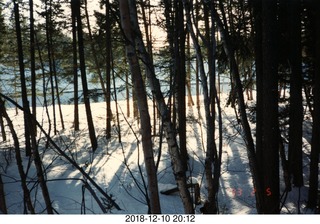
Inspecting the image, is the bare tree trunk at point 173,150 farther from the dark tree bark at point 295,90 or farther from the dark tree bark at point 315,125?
the dark tree bark at point 315,125

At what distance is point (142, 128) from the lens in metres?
2.10

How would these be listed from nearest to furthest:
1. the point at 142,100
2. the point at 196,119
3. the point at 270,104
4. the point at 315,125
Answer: the point at 142,100 → the point at 270,104 → the point at 315,125 → the point at 196,119

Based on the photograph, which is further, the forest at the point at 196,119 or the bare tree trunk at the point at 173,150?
the bare tree trunk at the point at 173,150

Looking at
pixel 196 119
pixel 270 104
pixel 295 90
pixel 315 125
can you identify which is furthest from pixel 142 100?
pixel 295 90

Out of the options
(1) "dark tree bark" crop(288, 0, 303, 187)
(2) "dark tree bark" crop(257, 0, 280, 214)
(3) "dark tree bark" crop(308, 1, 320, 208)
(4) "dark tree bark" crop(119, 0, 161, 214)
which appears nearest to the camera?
(4) "dark tree bark" crop(119, 0, 161, 214)

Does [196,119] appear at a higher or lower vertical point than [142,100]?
lower

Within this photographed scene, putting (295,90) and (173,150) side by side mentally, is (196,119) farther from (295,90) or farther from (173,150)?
(173,150)

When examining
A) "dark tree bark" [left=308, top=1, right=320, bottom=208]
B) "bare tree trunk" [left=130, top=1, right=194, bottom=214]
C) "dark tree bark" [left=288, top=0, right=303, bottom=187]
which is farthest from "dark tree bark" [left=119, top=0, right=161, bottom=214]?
"dark tree bark" [left=308, top=1, right=320, bottom=208]

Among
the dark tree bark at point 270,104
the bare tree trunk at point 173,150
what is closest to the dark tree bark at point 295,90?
the dark tree bark at point 270,104

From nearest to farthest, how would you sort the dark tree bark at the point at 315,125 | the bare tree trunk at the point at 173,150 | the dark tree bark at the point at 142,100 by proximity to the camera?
1. the dark tree bark at the point at 142,100
2. the bare tree trunk at the point at 173,150
3. the dark tree bark at the point at 315,125

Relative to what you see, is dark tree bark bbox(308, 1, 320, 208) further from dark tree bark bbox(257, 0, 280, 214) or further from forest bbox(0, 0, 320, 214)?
dark tree bark bbox(257, 0, 280, 214)

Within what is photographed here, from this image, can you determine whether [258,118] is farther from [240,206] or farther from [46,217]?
[46,217]

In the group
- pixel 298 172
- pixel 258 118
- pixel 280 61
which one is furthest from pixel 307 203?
pixel 280 61

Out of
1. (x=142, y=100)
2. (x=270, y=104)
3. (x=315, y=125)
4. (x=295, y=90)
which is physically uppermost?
(x=142, y=100)
